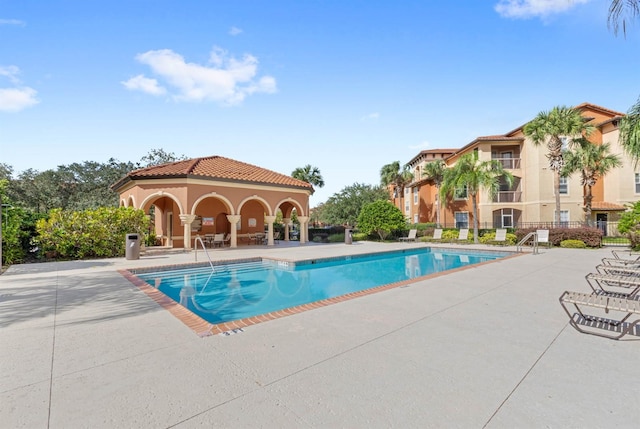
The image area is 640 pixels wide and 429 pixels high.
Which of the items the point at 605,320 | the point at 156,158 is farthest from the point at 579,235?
the point at 156,158

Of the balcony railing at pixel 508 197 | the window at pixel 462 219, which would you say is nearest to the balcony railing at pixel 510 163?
the balcony railing at pixel 508 197

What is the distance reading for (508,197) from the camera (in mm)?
28672

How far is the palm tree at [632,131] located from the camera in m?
7.06

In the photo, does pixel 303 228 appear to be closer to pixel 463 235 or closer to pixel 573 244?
pixel 463 235

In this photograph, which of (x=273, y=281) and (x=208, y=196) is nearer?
(x=273, y=281)

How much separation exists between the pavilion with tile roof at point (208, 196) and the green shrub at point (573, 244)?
16.7 metres

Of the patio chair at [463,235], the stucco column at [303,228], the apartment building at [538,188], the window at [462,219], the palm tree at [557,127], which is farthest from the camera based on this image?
the window at [462,219]

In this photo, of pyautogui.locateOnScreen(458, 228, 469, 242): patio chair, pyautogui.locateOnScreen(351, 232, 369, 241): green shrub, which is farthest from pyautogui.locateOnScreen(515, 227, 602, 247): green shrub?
pyautogui.locateOnScreen(351, 232, 369, 241): green shrub

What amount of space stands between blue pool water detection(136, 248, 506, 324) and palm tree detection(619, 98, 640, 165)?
7083mm

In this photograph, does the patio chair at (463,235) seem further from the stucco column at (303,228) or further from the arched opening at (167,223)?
the arched opening at (167,223)

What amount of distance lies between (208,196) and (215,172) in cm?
187

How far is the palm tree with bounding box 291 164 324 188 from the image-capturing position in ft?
121

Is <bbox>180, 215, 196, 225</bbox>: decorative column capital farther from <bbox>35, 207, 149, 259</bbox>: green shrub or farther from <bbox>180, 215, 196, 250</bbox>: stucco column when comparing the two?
<bbox>35, 207, 149, 259</bbox>: green shrub

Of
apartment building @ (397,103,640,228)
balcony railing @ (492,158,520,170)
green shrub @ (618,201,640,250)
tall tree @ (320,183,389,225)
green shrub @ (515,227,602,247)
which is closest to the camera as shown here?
green shrub @ (618,201,640,250)
